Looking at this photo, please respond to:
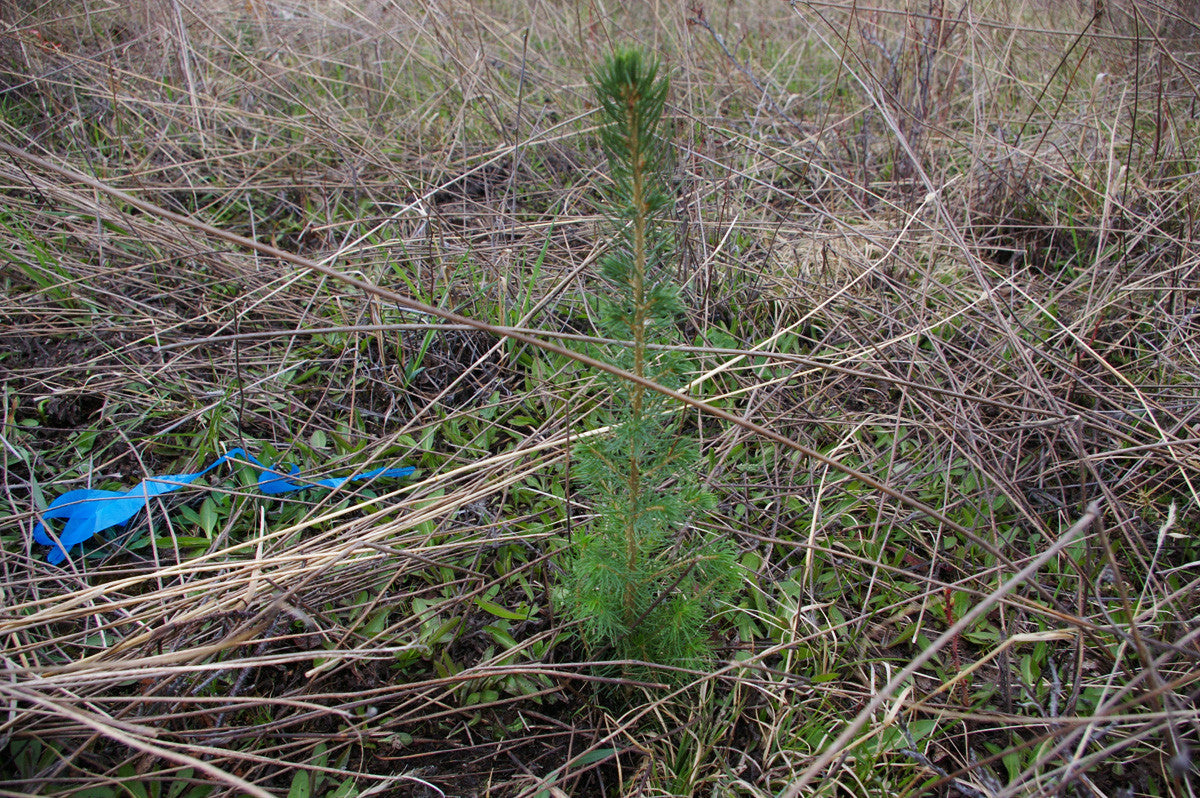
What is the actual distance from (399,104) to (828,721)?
3856 millimetres

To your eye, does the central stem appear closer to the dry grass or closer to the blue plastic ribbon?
the dry grass

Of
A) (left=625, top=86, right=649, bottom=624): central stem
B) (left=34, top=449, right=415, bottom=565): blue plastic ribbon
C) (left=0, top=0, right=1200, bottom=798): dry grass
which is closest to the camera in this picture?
(left=625, top=86, right=649, bottom=624): central stem

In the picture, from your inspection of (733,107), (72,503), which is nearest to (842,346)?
(733,107)

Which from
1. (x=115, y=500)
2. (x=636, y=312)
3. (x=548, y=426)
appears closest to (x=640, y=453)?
(x=636, y=312)

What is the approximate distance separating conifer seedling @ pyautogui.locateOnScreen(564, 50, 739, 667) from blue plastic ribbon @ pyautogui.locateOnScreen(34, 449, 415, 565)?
0.88 metres

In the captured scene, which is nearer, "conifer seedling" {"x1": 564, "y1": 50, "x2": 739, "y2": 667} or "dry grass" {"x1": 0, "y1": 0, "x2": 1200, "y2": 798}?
"conifer seedling" {"x1": 564, "y1": 50, "x2": 739, "y2": 667}

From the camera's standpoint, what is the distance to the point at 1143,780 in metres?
1.49

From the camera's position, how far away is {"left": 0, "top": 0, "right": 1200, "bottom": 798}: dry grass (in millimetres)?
1524

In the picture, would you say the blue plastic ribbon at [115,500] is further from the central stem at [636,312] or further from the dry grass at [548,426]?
the central stem at [636,312]

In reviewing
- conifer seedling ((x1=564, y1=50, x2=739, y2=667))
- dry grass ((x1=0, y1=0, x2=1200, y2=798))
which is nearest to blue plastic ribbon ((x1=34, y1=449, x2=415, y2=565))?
dry grass ((x1=0, y1=0, x2=1200, y2=798))

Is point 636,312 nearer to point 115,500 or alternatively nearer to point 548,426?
Result: point 548,426

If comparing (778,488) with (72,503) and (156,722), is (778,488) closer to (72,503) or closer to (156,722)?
(156,722)

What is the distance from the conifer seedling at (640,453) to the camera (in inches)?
42.8

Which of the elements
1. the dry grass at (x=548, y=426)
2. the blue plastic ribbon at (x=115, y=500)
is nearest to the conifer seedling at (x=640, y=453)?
the dry grass at (x=548, y=426)
